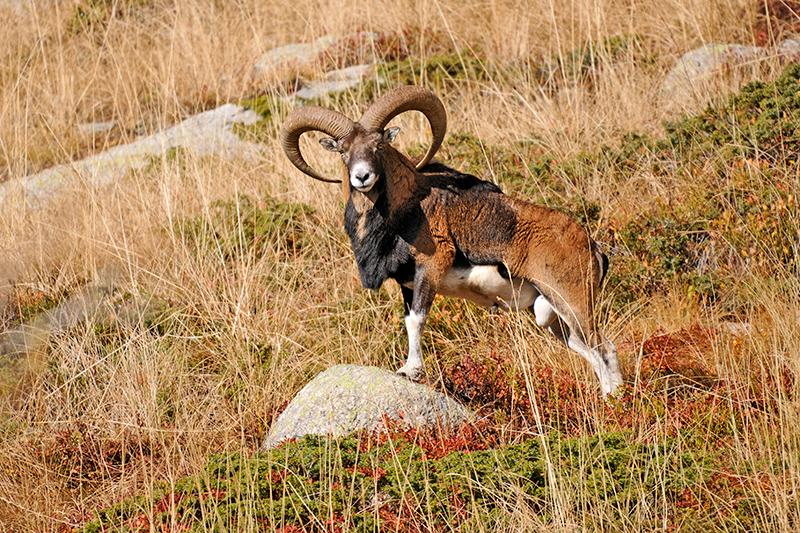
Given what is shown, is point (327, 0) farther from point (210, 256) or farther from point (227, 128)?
point (210, 256)

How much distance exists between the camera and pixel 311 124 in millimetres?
7395

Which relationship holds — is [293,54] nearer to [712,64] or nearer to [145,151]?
[145,151]

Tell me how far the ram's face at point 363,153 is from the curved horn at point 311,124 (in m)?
0.06

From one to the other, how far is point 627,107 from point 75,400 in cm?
647

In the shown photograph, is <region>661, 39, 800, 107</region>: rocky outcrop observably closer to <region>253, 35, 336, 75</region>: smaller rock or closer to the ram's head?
<region>253, 35, 336, 75</region>: smaller rock

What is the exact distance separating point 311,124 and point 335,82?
A: 274 inches

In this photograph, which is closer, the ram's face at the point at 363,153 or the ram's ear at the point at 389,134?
the ram's face at the point at 363,153

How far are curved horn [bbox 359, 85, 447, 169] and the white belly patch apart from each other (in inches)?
31.7

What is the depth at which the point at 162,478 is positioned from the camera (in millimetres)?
7148

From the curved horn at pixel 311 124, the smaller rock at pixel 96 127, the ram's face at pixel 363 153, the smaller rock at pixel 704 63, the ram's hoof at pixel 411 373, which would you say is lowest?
the smaller rock at pixel 96 127

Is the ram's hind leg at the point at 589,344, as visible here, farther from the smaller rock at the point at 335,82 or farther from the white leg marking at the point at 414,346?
the smaller rock at the point at 335,82

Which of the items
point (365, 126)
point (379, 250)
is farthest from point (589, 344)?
point (365, 126)

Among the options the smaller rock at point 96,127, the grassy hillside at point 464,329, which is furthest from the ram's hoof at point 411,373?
the smaller rock at point 96,127

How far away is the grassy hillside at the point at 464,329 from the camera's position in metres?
5.86
